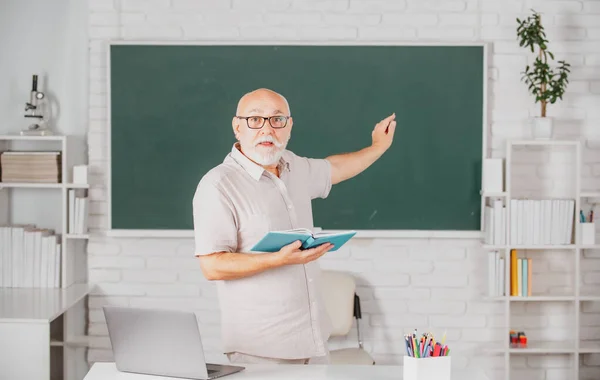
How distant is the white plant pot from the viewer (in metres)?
4.35

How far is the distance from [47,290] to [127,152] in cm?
86

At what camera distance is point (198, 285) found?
4586 mm

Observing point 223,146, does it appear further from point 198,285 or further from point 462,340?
point 462,340

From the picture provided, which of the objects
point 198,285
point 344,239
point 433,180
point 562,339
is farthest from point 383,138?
point 562,339

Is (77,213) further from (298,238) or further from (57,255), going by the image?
(298,238)

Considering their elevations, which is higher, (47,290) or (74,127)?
(74,127)

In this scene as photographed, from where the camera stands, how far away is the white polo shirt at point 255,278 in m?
2.78

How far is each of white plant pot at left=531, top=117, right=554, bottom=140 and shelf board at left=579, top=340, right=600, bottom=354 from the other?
3.85 feet

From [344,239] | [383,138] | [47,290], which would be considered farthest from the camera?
[47,290]

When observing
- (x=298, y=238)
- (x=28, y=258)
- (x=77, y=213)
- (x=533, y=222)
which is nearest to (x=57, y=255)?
(x=28, y=258)

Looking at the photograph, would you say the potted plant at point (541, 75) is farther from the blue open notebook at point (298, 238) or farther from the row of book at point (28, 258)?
the row of book at point (28, 258)

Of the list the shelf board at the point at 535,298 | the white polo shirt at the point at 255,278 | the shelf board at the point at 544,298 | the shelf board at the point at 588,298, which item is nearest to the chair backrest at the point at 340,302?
the shelf board at the point at 535,298

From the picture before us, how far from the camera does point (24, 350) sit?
12.5 feet

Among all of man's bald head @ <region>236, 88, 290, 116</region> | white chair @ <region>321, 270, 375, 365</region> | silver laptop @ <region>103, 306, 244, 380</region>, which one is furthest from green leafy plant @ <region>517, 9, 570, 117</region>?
silver laptop @ <region>103, 306, 244, 380</region>
